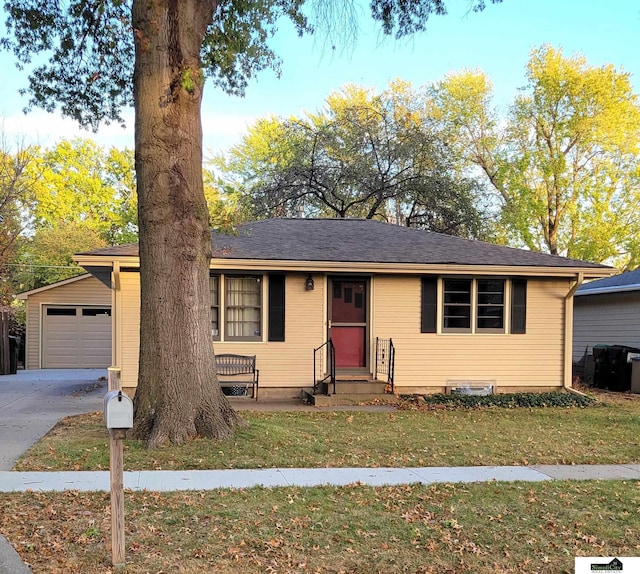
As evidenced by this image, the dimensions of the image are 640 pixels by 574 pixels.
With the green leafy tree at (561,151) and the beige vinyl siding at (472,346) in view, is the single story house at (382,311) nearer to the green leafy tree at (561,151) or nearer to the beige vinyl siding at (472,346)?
the beige vinyl siding at (472,346)

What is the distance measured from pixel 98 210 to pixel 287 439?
3177 centimetres

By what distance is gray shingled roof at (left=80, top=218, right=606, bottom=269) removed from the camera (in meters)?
11.2

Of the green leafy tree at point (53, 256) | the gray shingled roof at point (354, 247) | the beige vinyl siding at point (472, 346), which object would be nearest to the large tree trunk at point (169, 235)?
the gray shingled roof at point (354, 247)

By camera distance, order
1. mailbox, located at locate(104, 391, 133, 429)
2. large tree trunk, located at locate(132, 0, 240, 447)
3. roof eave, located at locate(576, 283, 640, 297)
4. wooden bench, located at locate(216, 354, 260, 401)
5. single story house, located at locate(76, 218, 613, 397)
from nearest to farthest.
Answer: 1. mailbox, located at locate(104, 391, 133, 429)
2. large tree trunk, located at locate(132, 0, 240, 447)
3. wooden bench, located at locate(216, 354, 260, 401)
4. single story house, located at locate(76, 218, 613, 397)
5. roof eave, located at locate(576, 283, 640, 297)

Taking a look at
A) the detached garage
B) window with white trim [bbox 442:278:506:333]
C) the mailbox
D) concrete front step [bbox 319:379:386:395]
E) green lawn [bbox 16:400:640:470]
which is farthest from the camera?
the detached garage

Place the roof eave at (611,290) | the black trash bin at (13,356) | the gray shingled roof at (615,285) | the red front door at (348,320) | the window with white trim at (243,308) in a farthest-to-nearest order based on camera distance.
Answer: the black trash bin at (13,356) < the gray shingled roof at (615,285) < the roof eave at (611,290) < the red front door at (348,320) < the window with white trim at (243,308)

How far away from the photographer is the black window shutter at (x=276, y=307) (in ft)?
37.2

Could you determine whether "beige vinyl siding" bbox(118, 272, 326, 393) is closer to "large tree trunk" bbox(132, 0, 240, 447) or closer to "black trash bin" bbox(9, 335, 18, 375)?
"large tree trunk" bbox(132, 0, 240, 447)

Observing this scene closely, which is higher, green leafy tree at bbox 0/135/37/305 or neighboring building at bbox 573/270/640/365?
green leafy tree at bbox 0/135/37/305

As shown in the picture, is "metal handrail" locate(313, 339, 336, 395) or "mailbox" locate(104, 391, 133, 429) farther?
"metal handrail" locate(313, 339, 336, 395)

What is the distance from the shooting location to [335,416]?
31.1 feet

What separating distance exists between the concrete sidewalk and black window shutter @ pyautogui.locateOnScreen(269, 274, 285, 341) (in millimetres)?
5394

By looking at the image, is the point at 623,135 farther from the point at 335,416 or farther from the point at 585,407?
the point at 335,416

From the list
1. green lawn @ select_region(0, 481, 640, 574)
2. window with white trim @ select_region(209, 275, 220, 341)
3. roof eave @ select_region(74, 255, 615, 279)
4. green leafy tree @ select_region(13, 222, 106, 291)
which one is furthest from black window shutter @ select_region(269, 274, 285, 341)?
green leafy tree @ select_region(13, 222, 106, 291)
